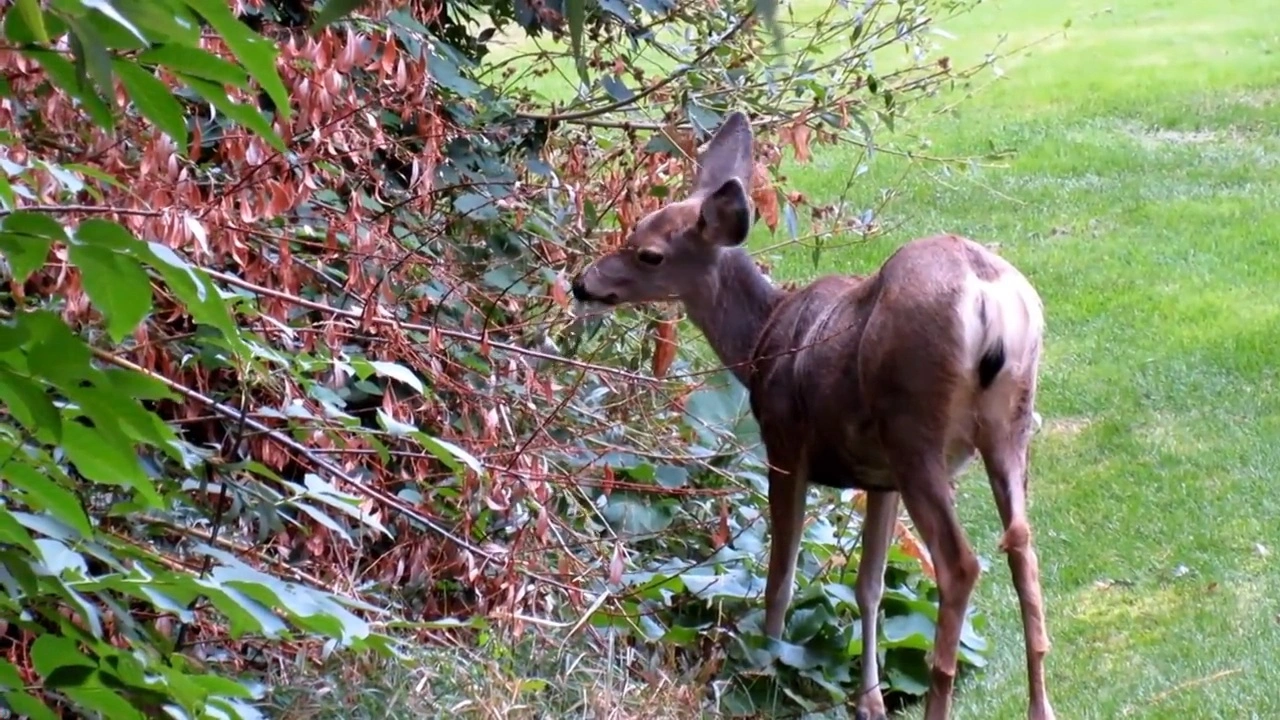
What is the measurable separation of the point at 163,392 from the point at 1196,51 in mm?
18964

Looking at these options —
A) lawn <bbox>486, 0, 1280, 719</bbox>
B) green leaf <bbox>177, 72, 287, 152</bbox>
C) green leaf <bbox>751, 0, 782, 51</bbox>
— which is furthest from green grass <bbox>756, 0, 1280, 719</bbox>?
green leaf <bbox>751, 0, 782, 51</bbox>

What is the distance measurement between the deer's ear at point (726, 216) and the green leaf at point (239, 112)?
12.0ft

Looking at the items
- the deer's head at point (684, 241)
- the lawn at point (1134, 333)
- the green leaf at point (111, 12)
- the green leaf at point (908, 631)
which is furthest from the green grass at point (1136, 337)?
the green leaf at point (111, 12)

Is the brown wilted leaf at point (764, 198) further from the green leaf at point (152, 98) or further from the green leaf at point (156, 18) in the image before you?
the green leaf at point (156, 18)

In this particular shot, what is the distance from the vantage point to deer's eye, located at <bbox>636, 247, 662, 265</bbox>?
598 centimetres

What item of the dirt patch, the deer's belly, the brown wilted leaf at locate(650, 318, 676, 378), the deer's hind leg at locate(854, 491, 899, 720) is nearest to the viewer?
the deer's belly

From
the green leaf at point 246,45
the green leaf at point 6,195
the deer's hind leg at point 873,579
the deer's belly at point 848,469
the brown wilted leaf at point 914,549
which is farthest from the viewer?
the brown wilted leaf at point 914,549

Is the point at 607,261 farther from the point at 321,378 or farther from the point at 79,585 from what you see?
the point at 79,585

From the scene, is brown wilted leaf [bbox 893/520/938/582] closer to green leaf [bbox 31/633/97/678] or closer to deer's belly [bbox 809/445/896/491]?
deer's belly [bbox 809/445/896/491]

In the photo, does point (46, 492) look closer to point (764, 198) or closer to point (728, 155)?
point (728, 155)

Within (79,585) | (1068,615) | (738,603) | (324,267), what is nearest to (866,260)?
(1068,615)

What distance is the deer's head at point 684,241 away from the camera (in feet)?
19.2

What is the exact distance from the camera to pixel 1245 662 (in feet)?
18.6

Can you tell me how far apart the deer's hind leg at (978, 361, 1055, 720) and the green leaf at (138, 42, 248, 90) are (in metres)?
3.14
